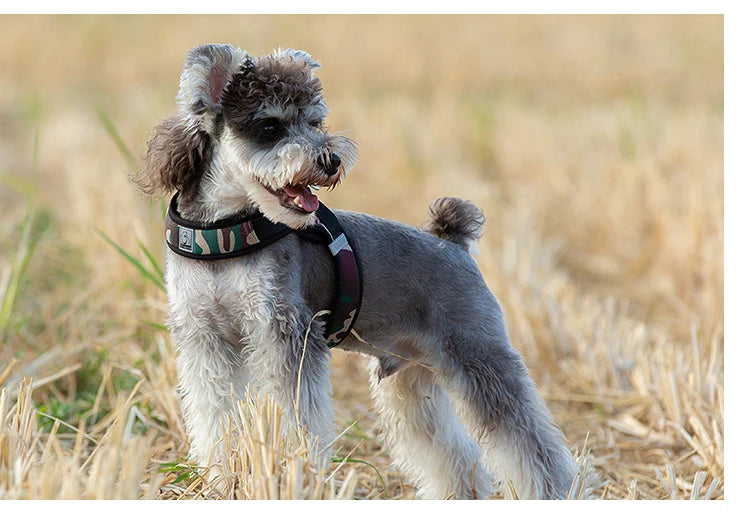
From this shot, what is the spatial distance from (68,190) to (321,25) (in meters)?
8.21

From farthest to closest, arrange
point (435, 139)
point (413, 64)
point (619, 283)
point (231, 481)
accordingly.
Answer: point (413, 64)
point (435, 139)
point (619, 283)
point (231, 481)

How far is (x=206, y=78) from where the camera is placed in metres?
3.15

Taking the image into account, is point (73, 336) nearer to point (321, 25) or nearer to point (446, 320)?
point (446, 320)

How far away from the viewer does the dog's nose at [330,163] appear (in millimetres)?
3053

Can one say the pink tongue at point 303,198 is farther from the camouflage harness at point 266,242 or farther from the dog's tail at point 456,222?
the dog's tail at point 456,222

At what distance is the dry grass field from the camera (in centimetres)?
423

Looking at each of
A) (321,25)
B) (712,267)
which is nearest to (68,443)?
(712,267)

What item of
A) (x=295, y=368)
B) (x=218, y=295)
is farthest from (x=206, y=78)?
(x=295, y=368)

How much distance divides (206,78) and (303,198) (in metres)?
0.53

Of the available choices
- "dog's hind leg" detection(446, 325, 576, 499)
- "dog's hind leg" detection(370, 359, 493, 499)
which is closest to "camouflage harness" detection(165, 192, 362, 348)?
"dog's hind leg" detection(446, 325, 576, 499)

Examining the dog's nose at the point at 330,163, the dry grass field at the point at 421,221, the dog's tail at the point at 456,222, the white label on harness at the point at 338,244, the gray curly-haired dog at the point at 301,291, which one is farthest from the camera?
the dry grass field at the point at 421,221

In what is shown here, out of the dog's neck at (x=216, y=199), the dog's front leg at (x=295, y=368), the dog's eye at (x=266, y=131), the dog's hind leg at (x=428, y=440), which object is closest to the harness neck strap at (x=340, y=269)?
the dog's front leg at (x=295, y=368)

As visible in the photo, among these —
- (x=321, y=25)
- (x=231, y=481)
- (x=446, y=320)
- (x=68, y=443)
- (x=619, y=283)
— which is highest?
(x=321, y=25)

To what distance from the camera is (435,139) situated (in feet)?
35.9
